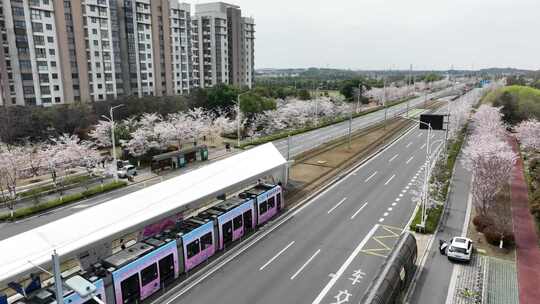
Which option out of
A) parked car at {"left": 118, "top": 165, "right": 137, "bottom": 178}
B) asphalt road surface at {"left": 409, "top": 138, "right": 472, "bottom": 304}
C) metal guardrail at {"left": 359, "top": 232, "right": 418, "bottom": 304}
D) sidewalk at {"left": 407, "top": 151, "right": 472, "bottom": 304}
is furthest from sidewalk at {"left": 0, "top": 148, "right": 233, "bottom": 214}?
asphalt road surface at {"left": 409, "top": 138, "right": 472, "bottom": 304}

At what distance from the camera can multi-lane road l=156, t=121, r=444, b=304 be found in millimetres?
21094

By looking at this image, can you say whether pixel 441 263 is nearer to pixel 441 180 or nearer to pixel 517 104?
pixel 441 180

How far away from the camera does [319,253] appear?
26.0m

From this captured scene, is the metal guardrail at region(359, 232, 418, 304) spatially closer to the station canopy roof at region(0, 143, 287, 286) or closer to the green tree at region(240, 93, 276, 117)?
the station canopy roof at region(0, 143, 287, 286)

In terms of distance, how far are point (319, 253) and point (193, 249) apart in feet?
30.8

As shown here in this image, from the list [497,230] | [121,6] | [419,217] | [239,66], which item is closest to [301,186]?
[419,217]

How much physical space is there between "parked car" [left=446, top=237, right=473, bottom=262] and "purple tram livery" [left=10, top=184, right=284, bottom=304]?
48.1 feet

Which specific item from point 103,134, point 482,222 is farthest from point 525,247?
point 103,134

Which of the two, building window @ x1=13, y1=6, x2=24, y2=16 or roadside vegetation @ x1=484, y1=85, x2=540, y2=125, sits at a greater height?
building window @ x1=13, y1=6, x2=24, y2=16

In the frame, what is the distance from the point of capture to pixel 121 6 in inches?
3275

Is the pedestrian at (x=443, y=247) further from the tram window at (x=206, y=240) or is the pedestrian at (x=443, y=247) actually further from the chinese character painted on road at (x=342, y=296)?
the tram window at (x=206, y=240)

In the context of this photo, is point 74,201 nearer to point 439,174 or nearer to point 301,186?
point 301,186

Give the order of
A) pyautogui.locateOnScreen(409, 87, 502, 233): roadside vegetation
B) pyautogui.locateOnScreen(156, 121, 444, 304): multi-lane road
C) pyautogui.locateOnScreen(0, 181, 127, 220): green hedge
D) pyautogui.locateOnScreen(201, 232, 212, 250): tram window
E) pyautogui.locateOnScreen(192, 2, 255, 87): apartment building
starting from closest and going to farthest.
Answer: pyautogui.locateOnScreen(156, 121, 444, 304): multi-lane road < pyautogui.locateOnScreen(201, 232, 212, 250): tram window < pyautogui.locateOnScreen(409, 87, 502, 233): roadside vegetation < pyautogui.locateOnScreen(0, 181, 127, 220): green hedge < pyautogui.locateOnScreen(192, 2, 255, 87): apartment building

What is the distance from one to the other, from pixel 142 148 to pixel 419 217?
1581 inches
